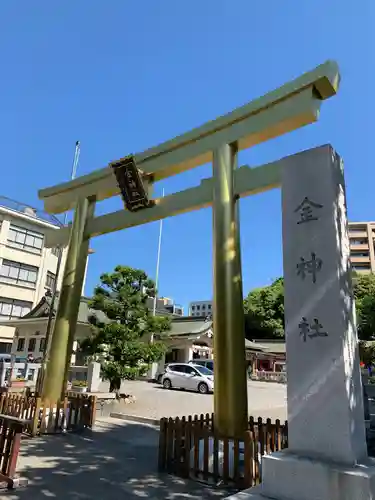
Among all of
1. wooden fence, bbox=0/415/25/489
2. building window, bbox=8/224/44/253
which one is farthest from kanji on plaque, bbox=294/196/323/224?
building window, bbox=8/224/44/253

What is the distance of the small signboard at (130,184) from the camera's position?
8.95 m

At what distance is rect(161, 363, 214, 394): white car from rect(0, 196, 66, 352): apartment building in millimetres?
15052

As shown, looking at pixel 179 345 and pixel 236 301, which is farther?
pixel 179 345

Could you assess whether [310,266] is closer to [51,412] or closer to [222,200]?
[222,200]

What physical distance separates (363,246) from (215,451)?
71846mm

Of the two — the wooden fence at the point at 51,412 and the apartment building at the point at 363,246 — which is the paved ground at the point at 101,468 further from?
the apartment building at the point at 363,246

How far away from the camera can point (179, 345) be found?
29.3 m

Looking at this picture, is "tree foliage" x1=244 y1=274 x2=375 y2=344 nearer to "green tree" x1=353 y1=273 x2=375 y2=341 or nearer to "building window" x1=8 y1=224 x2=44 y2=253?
"green tree" x1=353 y1=273 x2=375 y2=341

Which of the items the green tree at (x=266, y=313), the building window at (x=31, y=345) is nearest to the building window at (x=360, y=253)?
the green tree at (x=266, y=313)

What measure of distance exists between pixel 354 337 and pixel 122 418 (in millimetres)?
9540

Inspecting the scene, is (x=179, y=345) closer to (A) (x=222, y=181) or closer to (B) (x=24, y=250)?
(B) (x=24, y=250)

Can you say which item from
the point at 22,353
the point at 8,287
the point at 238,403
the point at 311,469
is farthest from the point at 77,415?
the point at 8,287

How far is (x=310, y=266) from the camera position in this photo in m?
3.97

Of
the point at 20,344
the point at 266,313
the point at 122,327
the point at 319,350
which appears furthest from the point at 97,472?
the point at 266,313
